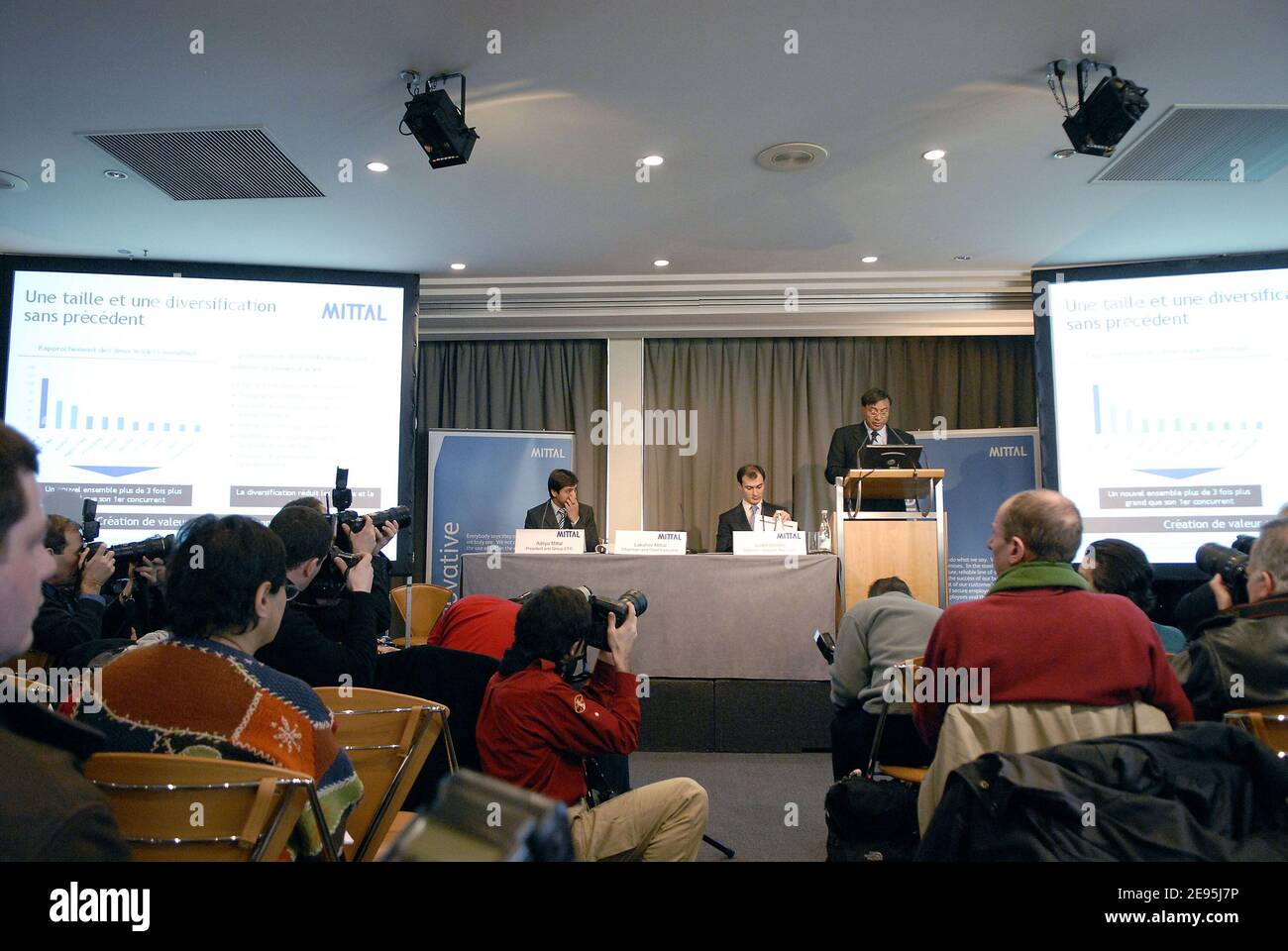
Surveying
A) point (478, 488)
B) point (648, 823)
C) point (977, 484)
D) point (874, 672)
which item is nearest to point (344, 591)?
point (648, 823)

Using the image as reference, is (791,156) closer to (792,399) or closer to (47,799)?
(792,399)

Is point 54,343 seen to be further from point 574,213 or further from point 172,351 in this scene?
point 574,213

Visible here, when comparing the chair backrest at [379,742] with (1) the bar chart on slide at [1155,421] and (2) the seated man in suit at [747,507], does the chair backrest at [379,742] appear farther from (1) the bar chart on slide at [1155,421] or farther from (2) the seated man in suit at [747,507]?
(1) the bar chart on slide at [1155,421]

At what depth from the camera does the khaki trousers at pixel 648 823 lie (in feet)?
6.46

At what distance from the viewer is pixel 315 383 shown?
553cm

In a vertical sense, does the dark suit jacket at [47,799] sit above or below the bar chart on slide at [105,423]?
below

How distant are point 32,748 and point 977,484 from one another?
6220 mm

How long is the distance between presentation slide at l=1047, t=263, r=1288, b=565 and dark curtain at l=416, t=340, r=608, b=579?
3332 mm

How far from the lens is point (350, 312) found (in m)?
5.70

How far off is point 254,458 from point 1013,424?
17.8 feet

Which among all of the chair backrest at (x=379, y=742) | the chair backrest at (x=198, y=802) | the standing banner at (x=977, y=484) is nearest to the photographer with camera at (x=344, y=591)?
the chair backrest at (x=379, y=742)

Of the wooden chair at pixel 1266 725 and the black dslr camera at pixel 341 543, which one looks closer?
the wooden chair at pixel 1266 725

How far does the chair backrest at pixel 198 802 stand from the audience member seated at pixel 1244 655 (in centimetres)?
178
